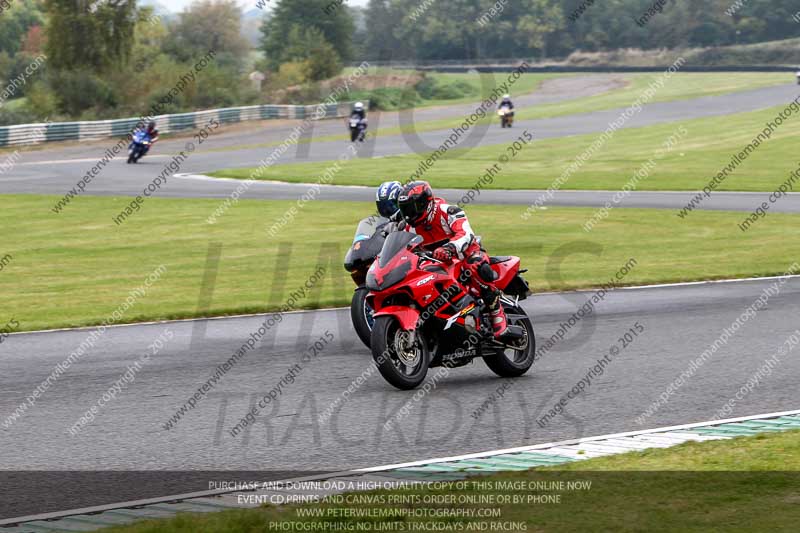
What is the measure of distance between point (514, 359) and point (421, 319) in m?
1.29

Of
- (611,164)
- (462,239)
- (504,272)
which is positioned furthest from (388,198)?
(611,164)

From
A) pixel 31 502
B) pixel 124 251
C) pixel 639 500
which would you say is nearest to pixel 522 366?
pixel 639 500

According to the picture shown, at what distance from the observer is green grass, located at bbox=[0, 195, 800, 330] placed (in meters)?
15.5

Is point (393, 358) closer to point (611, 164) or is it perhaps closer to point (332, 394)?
point (332, 394)

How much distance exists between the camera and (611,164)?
39.1m

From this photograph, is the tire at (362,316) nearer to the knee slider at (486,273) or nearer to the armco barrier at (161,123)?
the knee slider at (486,273)

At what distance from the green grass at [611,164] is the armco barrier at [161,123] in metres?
15.0

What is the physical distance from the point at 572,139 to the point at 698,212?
23.4 metres

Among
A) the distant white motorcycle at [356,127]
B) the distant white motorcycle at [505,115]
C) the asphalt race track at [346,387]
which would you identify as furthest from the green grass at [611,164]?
the asphalt race track at [346,387]

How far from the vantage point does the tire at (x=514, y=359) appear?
9945 millimetres

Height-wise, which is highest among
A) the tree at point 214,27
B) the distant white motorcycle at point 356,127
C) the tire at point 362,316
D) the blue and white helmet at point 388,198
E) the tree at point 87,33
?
the blue and white helmet at point 388,198

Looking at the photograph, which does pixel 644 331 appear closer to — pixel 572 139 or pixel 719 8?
pixel 572 139

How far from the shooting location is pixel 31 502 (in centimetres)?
625

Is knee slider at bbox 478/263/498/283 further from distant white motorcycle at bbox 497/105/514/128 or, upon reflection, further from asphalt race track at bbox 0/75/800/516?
distant white motorcycle at bbox 497/105/514/128
